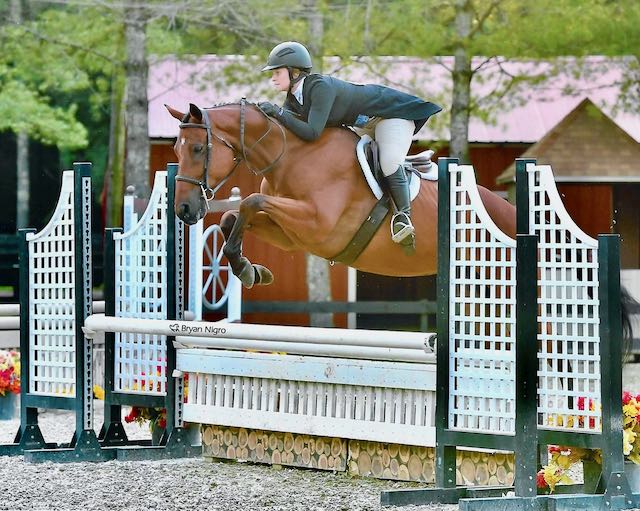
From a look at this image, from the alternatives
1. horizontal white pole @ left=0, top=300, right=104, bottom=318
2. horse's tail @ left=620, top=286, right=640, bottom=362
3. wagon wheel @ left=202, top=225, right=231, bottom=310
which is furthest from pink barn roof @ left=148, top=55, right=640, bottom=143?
horse's tail @ left=620, top=286, right=640, bottom=362

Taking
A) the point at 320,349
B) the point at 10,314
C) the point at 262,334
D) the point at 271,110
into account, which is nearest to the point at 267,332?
the point at 262,334

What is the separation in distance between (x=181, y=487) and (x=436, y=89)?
29.5 feet

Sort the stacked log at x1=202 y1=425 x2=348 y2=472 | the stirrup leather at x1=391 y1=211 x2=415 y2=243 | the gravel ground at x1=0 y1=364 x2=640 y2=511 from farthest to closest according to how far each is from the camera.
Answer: the stacked log at x1=202 y1=425 x2=348 y2=472
the stirrup leather at x1=391 y1=211 x2=415 y2=243
the gravel ground at x1=0 y1=364 x2=640 y2=511

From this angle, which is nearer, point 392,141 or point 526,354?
point 526,354

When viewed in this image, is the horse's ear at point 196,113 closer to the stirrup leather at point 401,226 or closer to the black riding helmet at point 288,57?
the black riding helmet at point 288,57

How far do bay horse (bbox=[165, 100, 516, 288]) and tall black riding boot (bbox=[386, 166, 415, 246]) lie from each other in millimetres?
82

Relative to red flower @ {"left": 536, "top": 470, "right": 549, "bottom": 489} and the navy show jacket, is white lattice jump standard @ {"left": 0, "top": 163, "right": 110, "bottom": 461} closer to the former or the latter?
the navy show jacket

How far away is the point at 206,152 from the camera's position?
5289 mm

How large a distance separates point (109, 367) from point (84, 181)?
3.03ft

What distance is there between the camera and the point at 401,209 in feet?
18.2

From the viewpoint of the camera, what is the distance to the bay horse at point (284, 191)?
5281 mm

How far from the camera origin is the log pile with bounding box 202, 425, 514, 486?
16.9 ft

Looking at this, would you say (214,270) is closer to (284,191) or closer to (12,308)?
(12,308)

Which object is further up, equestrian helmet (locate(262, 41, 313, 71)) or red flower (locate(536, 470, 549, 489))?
equestrian helmet (locate(262, 41, 313, 71))
